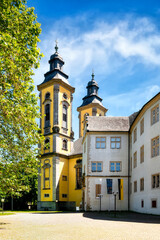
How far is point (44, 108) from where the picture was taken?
55.7 metres

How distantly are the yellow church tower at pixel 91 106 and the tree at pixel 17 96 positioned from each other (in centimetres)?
5768

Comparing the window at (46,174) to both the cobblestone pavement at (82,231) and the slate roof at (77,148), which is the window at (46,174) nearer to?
the slate roof at (77,148)

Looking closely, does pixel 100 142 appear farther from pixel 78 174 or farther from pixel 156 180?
pixel 78 174

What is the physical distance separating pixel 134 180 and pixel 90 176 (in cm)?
608

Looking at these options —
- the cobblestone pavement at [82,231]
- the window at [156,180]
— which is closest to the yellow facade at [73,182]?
the window at [156,180]

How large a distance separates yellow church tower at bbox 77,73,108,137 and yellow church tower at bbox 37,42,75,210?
17.0 meters

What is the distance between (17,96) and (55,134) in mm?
38192

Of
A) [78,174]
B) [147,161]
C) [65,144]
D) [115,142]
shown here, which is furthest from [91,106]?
[147,161]

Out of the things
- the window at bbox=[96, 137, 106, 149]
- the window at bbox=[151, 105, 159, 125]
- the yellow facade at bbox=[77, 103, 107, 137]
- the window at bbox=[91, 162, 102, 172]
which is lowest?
the window at bbox=[91, 162, 102, 172]

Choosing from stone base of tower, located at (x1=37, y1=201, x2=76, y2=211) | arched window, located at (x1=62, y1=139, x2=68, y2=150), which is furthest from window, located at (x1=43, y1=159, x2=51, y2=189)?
arched window, located at (x1=62, y1=139, x2=68, y2=150)

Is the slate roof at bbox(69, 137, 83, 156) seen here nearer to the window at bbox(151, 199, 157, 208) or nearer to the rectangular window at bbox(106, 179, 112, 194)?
the rectangular window at bbox(106, 179, 112, 194)

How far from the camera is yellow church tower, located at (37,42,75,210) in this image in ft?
168

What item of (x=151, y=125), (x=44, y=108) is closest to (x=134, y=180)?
(x=151, y=125)

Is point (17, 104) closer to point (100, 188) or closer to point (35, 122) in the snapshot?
point (35, 122)
